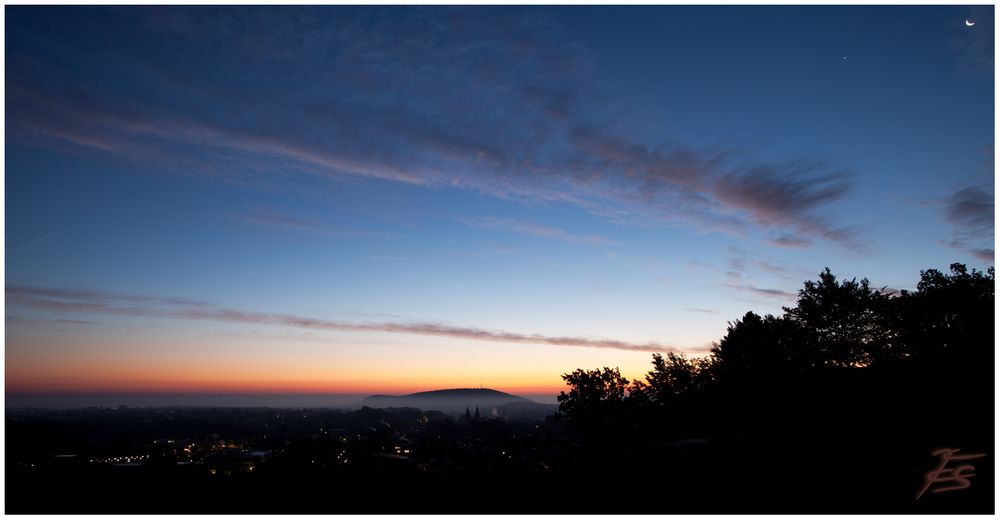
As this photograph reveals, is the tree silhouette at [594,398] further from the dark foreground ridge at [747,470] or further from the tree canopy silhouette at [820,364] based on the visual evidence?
the dark foreground ridge at [747,470]

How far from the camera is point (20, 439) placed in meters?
77.8

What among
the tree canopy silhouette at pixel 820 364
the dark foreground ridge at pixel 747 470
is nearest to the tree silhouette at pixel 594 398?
the tree canopy silhouette at pixel 820 364

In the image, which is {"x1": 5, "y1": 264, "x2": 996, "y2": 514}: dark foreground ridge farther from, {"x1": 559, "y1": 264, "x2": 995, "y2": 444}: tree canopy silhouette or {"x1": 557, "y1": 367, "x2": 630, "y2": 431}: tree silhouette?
{"x1": 557, "y1": 367, "x2": 630, "y2": 431}: tree silhouette

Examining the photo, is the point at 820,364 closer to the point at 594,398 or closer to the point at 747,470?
the point at 594,398

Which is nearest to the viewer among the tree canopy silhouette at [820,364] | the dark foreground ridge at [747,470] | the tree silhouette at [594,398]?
the dark foreground ridge at [747,470]

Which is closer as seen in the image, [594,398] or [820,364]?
[820,364]

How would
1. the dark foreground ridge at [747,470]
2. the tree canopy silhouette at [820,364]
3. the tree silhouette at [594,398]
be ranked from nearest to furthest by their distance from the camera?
the dark foreground ridge at [747,470] < the tree canopy silhouette at [820,364] < the tree silhouette at [594,398]

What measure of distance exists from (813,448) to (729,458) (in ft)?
10.1

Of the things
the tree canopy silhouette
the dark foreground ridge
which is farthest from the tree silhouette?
the dark foreground ridge

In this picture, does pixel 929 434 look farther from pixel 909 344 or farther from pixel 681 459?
pixel 909 344

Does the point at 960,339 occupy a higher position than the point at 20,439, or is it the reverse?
the point at 960,339

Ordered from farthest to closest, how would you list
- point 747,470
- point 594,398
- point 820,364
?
1. point 594,398
2. point 820,364
3. point 747,470

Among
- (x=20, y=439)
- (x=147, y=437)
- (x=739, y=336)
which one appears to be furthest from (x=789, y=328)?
(x=147, y=437)

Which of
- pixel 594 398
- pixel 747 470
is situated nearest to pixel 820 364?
pixel 594 398
